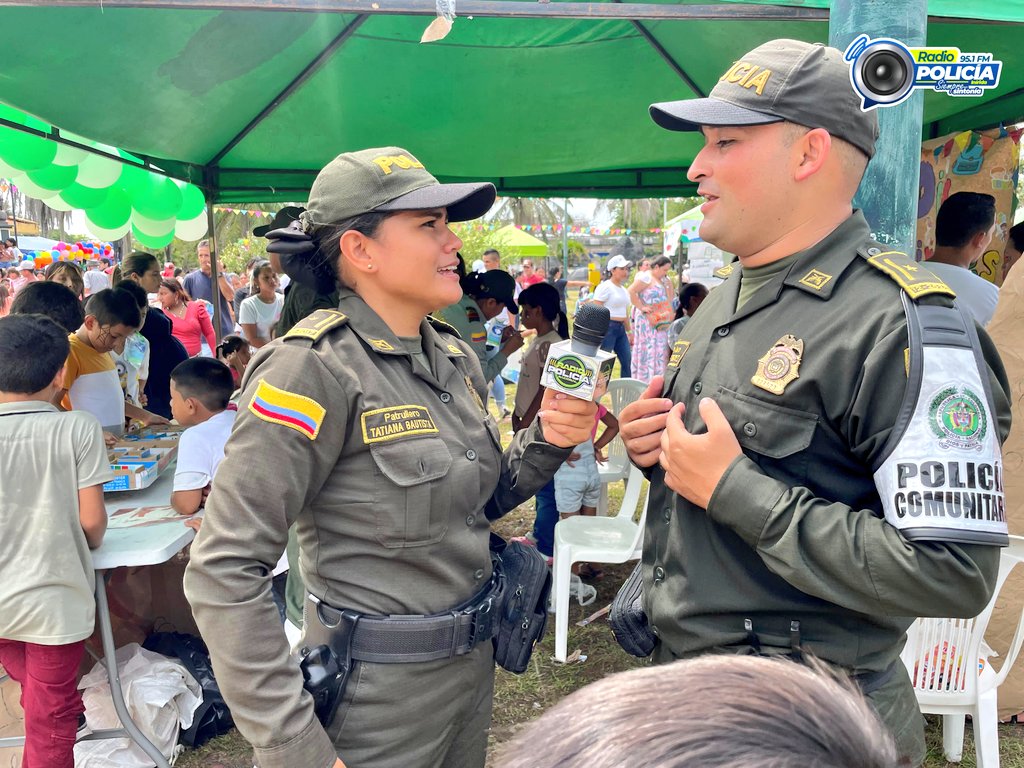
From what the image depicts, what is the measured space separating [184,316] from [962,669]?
6.57m

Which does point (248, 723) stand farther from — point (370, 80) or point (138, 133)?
point (138, 133)

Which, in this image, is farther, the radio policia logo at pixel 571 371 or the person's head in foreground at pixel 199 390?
the person's head in foreground at pixel 199 390

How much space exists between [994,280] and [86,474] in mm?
4710

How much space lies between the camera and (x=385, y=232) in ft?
4.94

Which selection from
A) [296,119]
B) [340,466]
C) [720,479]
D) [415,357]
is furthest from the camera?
[296,119]

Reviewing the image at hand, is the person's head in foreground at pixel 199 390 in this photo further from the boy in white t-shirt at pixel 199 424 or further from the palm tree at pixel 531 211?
the palm tree at pixel 531 211

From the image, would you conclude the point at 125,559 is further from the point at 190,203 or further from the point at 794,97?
the point at 190,203

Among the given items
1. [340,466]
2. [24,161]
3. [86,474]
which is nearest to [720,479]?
[340,466]

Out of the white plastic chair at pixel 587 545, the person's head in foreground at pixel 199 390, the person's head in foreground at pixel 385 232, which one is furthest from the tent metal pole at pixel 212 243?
the person's head in foreground at pixel 385 232

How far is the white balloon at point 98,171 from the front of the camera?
5766mm

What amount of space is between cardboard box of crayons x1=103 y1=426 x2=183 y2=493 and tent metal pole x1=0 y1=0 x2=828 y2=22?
5.82ft

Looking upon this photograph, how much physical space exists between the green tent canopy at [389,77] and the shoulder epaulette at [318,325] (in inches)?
48.3

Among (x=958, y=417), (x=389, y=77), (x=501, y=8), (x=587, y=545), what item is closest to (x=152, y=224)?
(x=389, y=77)

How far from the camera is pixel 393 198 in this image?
149 cm
